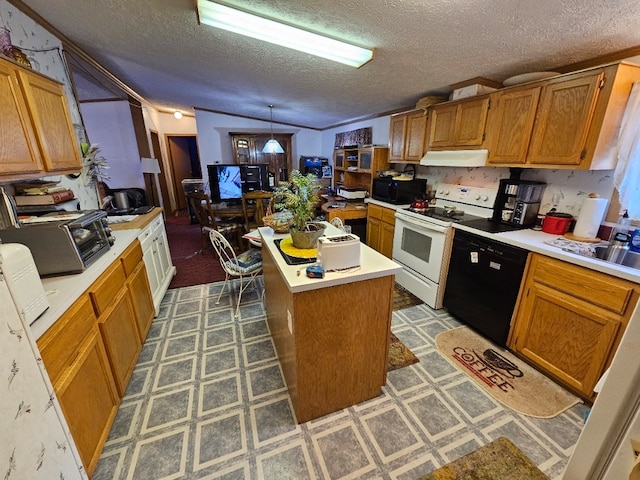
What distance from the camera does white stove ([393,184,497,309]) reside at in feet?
8.20

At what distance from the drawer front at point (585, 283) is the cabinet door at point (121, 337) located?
2744mm

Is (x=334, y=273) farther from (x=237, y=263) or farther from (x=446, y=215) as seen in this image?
(x=446, y=215)

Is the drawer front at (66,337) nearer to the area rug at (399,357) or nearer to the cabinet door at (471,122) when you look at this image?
the area rug at (399,357)

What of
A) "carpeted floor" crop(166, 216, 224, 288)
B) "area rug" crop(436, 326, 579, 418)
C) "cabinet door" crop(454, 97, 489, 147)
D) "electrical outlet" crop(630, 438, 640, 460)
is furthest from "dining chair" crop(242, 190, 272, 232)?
"electrical outlet" crop(630, 438, 640, 460)

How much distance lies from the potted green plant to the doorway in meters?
5.98

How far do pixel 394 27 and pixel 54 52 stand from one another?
9.68ft

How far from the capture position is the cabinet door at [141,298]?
1.97 meters

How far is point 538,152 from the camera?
1.94 meters

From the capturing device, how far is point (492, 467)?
52.3 inches

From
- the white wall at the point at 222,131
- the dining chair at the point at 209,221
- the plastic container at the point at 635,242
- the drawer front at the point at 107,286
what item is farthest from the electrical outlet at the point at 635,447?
the white wall at the point at 222,131

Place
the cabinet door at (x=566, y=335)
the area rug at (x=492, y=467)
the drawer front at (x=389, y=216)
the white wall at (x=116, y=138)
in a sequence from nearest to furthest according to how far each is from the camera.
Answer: the area rug at (x=492, y=467) → the cabinet door at (x=566, y=335) → the drawer front at (x=389, y=216) → the white wall at (x=116, y=138)

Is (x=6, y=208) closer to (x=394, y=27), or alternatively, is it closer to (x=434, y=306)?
(x=394, y=27)

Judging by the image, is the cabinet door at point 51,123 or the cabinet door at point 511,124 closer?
the cabinet door at point 51,123

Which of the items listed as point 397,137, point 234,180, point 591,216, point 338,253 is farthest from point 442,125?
point 234,180
